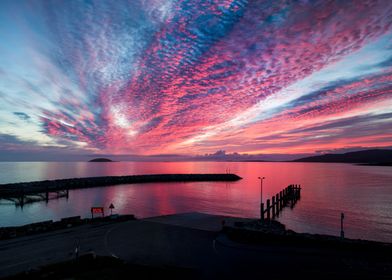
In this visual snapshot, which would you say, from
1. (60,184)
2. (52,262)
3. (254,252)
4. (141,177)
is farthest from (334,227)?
(141,177)

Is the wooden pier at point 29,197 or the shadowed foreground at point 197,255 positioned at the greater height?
the shadowed foreground at point 197,255

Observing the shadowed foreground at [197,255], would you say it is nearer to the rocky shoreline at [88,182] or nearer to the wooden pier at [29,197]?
the wooden pier at [29,197]

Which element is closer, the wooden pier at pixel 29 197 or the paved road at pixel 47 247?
the paved road at pixel 47 247

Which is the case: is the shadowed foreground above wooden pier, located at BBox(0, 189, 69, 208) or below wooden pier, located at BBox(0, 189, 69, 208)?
above

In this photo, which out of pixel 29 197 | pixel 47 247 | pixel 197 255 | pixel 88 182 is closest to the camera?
pixel 197 255

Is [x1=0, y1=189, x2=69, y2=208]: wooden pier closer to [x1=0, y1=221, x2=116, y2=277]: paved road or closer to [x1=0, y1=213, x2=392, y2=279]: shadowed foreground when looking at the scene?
[x1=0, y1=221, x2=116, y2=277]: paved road

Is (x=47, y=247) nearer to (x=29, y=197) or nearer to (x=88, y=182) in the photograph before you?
(x=29, y=197)

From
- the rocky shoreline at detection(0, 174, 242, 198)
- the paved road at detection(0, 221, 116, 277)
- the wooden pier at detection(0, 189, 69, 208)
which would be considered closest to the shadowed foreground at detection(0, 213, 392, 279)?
the paved road at detection(0, 221, 116, 277)

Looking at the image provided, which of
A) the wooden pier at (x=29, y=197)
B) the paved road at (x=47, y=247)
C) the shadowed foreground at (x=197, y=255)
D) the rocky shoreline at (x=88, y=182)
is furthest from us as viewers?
the rocky shoreline at (x=88, y=182)

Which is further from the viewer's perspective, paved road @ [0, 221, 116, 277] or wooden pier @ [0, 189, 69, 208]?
wooden pier @ [0, 189, 69, 208]

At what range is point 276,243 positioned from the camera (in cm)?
2050

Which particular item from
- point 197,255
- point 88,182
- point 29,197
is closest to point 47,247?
point 197,255

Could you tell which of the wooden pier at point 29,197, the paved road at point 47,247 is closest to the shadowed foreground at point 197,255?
the paved road at point 47,247

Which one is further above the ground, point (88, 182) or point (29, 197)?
point (88, 182)
